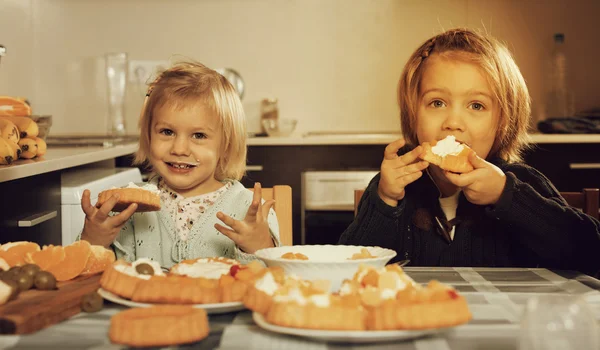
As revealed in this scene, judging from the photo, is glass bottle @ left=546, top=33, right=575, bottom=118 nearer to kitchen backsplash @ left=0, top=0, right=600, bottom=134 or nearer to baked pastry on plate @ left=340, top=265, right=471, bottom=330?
kitchen backsplash @ left=0, top=0, right=600, bottom=134

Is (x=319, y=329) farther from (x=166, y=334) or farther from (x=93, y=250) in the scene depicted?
(x=93, y=250)

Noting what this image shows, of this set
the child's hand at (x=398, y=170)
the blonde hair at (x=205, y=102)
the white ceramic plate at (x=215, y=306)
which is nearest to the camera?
the white ceramic plate at (x=215, y=306)

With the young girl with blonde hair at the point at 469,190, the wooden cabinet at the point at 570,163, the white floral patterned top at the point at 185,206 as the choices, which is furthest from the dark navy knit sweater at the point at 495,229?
the wooden cabinet at the point at 570,163

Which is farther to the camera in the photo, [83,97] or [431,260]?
[83,97]

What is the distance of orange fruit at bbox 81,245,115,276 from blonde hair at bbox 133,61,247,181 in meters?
0.59

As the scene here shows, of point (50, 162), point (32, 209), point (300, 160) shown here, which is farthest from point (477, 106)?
point (300, 160)

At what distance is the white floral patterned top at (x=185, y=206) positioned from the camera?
1713 millimetres

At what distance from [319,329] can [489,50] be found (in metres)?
1.05

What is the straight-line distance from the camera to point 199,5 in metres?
3.66

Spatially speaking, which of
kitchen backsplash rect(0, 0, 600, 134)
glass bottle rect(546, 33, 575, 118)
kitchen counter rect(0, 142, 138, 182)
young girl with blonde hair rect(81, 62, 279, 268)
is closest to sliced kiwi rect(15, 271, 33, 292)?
young girl with blonde hair rect(81, 62, 279, 268)

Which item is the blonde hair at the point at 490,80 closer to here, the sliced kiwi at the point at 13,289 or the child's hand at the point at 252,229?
the child's hand at the point at 252,229

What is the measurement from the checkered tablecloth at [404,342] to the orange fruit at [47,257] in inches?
6.0

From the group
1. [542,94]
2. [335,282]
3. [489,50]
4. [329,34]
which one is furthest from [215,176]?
[542,94]

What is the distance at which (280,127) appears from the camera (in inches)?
133
